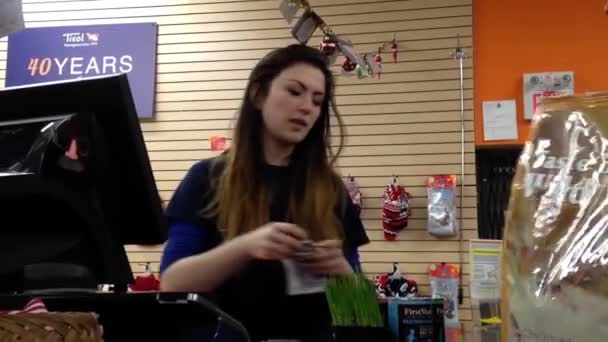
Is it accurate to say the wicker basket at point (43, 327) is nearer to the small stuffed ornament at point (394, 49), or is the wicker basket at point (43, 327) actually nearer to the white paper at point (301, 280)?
the white paper at point (301, 280)

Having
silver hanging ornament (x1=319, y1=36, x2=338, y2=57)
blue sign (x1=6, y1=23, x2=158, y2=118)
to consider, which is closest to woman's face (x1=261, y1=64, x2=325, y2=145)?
silver hanging ornament (x1=319, y1=36, x2=338, y2=57)

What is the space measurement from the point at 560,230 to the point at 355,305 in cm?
29

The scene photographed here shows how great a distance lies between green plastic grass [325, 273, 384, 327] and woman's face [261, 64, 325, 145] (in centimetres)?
90

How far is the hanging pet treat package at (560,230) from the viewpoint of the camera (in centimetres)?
62

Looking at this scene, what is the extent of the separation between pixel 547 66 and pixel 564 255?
14.0 ft

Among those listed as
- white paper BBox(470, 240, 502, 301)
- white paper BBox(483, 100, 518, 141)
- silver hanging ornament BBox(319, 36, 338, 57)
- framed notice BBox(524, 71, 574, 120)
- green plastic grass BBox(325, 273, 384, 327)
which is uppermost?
silver hanging ornament BBox(319, 36, 338, 57)

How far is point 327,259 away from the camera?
1233 millimetres

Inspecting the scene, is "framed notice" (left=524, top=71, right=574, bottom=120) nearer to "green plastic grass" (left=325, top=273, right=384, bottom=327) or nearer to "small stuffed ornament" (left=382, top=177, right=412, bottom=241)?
"small stuffed ornament" (left=382, top=177, right=412, bottom=241)

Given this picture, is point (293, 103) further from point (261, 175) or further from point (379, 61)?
point (379, 61)

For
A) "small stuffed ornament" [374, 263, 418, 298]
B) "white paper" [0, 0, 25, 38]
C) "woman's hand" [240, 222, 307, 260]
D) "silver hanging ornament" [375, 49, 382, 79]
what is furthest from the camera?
"silver hanging ornament" [375, 49, 382, 79]

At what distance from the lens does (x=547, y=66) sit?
4578 millimetres

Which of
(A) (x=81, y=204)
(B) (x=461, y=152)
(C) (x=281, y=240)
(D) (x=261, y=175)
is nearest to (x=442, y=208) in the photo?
(B) (x=461, y=152)

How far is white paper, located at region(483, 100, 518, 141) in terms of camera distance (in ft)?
14.8

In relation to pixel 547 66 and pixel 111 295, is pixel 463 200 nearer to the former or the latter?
pixel 547 66
